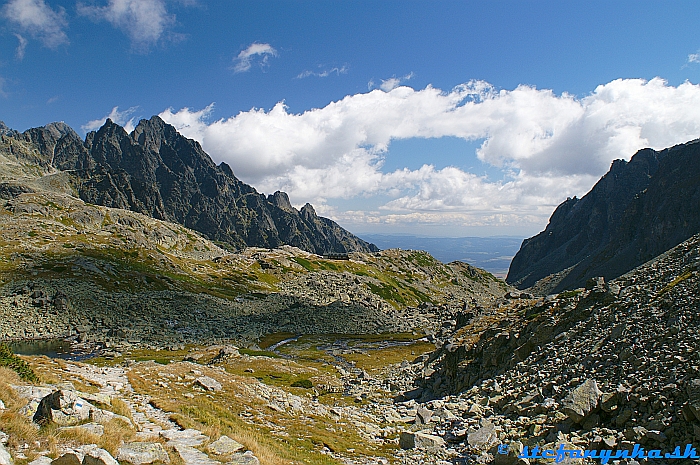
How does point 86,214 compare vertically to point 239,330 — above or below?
above

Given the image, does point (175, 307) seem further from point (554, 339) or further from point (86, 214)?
point (86, 214)

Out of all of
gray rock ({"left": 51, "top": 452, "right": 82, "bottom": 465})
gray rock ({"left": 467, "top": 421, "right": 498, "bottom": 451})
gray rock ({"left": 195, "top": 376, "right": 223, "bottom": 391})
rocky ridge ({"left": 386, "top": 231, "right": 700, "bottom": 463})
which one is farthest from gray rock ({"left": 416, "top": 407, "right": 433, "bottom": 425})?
gray rock ({"left": 51, "top": 452, "right": 82, "bottom": 465})

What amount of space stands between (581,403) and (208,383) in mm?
27669

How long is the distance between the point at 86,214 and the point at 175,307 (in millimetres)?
127869

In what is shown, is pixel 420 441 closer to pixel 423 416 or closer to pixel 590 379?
pixel 423 416

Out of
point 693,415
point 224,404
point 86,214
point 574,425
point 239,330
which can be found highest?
point 86,214

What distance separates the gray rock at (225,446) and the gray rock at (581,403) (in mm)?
16615

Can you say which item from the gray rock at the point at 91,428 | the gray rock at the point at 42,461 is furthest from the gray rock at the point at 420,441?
the gray rock at the point at 42,461

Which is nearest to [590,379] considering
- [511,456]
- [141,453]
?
[511,456]

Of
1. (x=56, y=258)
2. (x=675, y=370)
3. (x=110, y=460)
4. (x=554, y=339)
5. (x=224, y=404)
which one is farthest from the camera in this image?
(x=56, y=258)

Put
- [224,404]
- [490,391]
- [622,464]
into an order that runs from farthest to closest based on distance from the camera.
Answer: [490,391]
[224,404]
[622,464]

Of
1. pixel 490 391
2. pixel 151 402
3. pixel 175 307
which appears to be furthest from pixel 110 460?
pixel 175 307

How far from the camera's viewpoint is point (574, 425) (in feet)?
65.0

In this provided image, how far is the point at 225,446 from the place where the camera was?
54.0 feet
